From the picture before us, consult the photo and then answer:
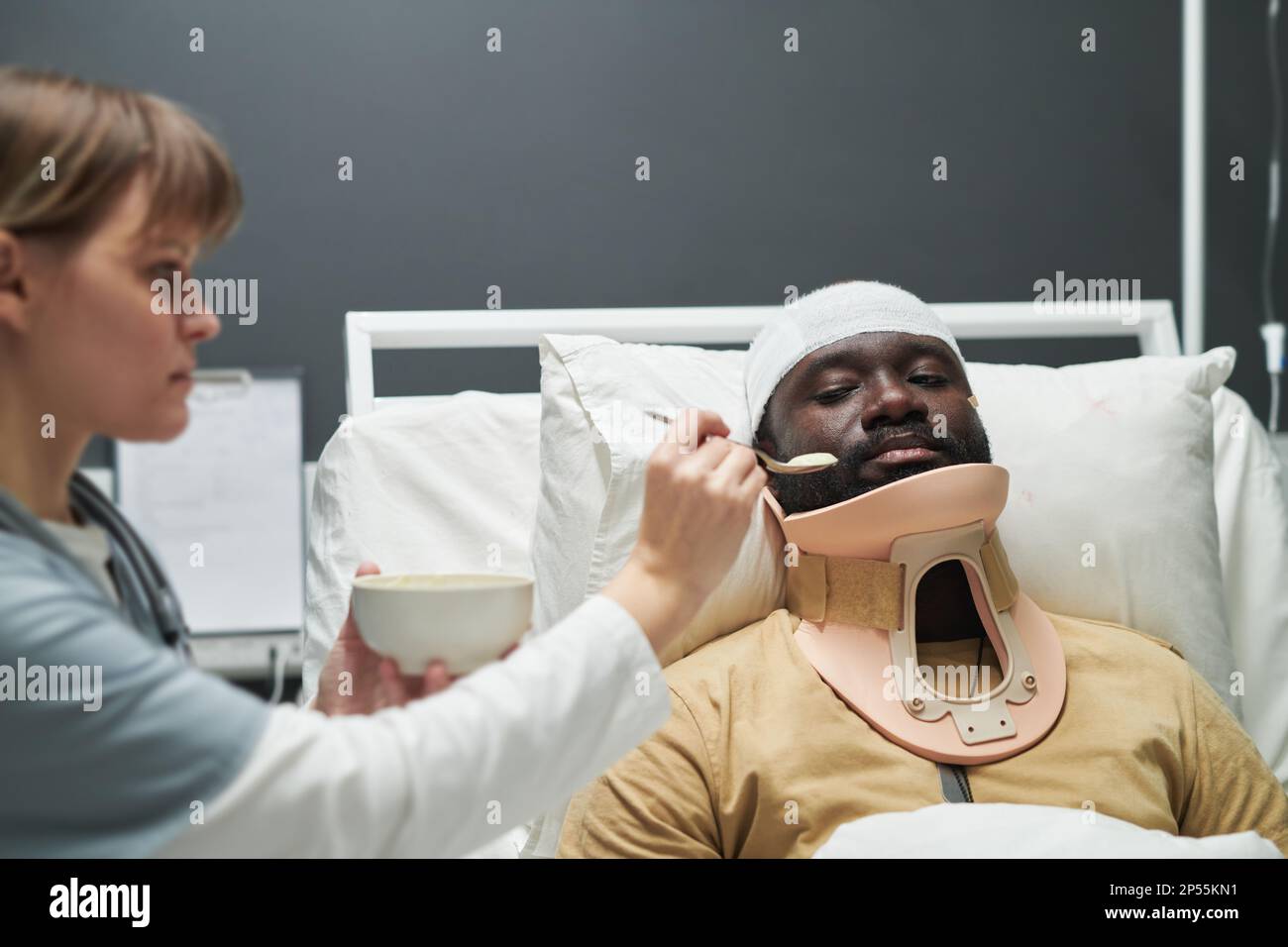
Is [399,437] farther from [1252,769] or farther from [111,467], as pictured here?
[1252,769]

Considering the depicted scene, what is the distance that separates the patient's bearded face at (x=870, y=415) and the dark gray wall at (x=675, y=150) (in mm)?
887

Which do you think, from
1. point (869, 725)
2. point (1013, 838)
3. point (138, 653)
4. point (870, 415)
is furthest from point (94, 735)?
point (870, 415)

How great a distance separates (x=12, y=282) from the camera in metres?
0.62

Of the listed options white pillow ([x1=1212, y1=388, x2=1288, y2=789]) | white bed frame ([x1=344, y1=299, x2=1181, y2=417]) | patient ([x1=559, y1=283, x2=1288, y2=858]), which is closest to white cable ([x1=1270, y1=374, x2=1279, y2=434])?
white bed frame ([x1=344, y1=299, x2=1181, y2=417])

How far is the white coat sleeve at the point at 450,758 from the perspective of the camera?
614 millimetres

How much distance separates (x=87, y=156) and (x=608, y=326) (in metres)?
1.35

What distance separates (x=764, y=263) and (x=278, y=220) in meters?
0.96

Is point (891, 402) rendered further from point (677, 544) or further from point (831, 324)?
point (677, 544)

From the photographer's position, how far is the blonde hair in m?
0.61

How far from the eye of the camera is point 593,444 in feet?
5.07

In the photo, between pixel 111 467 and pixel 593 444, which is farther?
pixel 111 467

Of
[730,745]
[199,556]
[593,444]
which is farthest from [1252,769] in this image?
[199,556]

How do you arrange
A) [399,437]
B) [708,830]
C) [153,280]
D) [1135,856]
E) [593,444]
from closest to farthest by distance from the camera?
[153,280] → [1135,856] → [708,830] → [593,444] → [399,437]

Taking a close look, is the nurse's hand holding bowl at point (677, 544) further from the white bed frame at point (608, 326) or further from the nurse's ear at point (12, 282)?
the white bed frame at point (608, 326)
